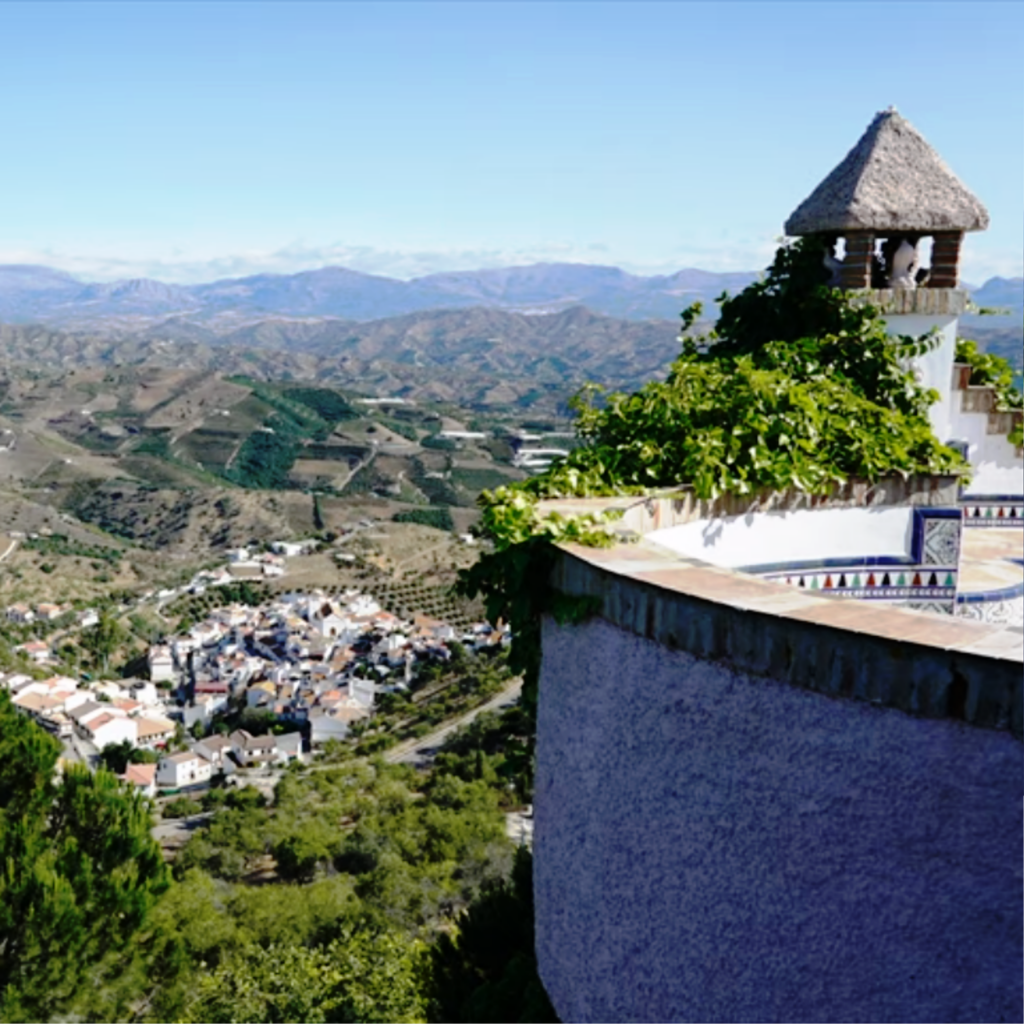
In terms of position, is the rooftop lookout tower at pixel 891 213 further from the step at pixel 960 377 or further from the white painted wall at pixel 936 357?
the step at pixel 960 377

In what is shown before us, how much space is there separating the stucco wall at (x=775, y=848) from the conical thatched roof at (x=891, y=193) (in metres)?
4.60

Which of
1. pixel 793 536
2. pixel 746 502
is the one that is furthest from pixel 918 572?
pixel 746 502

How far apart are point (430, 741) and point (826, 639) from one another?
45619 millimetres

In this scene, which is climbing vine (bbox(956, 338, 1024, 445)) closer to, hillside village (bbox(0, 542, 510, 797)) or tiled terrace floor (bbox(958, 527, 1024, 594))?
tiled terrace floor (bbox(958, 527, 1024, 594))

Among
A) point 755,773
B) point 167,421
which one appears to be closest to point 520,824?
point 755,773

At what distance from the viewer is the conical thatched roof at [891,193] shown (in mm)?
6820

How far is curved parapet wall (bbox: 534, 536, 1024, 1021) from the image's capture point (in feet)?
7.62

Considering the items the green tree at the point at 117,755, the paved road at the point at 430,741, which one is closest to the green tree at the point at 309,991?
the paved road at the point at 430,741

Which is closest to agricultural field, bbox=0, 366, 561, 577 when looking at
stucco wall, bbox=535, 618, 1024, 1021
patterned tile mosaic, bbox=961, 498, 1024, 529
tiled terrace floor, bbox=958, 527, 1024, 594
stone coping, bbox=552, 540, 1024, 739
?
patterned tile mosaic, bbox=961, 498, 1024, 529

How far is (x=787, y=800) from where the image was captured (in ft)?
8.52

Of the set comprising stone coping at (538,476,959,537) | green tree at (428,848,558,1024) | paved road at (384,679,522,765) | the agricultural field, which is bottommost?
paved road at (384,679,522,765)

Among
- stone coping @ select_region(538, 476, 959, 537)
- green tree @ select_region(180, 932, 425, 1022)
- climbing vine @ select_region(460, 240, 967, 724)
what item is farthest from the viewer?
green tree @ select_region(180, 932, 425, 1022)

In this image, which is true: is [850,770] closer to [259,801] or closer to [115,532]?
[259,801]

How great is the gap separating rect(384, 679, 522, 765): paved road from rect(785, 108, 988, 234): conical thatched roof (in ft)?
126
